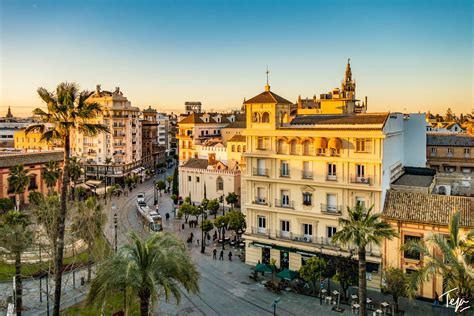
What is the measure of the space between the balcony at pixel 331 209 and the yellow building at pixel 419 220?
3.77 m

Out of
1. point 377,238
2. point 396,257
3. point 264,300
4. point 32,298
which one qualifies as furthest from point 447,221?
point 32,298

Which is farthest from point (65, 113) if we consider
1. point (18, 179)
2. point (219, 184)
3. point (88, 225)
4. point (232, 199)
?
point (219, 184)

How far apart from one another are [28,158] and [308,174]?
50.4 m

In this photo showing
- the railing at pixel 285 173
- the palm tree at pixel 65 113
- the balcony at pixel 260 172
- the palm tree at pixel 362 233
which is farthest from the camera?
the balcony at pixel 260 172

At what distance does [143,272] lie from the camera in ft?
65.8

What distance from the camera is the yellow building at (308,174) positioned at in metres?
36.1

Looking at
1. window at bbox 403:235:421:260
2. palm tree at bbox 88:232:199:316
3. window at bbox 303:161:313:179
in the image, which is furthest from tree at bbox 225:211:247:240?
palm tree at bbox 88:232:199:316

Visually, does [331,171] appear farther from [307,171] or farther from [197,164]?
[197,164]

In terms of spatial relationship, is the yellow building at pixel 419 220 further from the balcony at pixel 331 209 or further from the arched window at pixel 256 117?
the arched window at pixel 256 117

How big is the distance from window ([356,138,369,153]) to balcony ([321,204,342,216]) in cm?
520

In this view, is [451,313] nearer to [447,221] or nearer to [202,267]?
[447,221]

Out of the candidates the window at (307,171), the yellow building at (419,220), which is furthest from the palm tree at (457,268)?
the window at (307,171)

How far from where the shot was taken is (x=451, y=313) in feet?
102

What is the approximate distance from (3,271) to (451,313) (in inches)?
1488
